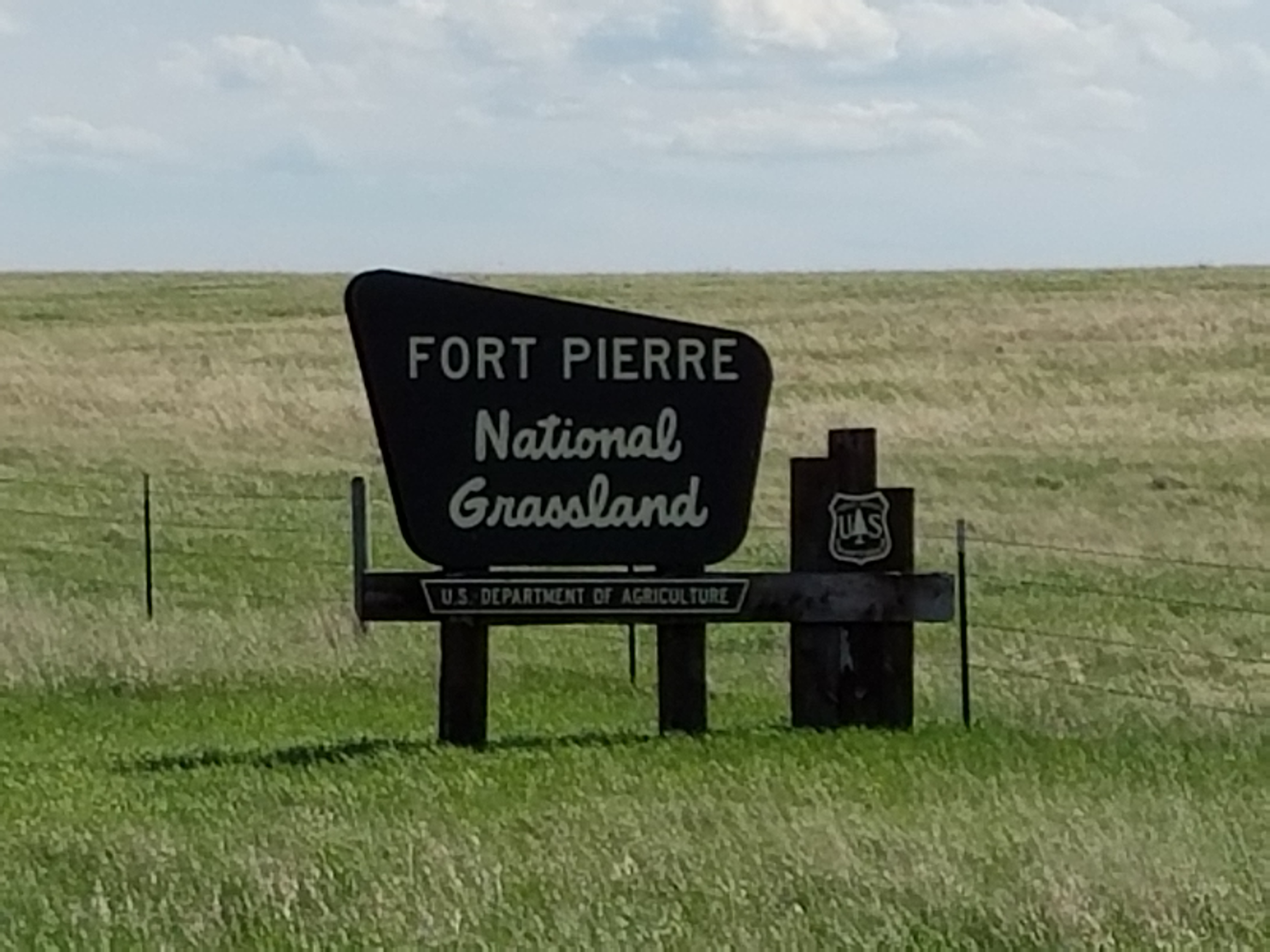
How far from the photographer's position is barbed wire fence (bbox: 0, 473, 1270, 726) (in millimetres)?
15305

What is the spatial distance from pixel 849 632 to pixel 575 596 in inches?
51.2

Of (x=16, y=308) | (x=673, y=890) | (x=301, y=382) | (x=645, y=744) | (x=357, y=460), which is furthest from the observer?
(x=16, y=308)

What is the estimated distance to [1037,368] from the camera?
1783 inches

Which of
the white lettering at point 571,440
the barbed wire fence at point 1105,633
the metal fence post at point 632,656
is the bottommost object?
the barbed wire fence at point 1105,633

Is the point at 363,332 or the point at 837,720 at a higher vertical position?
the point at 363,332

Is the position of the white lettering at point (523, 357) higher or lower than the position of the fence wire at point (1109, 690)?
higher

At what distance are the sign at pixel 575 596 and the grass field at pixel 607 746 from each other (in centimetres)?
60

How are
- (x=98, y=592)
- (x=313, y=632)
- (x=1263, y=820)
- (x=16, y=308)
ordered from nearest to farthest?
(x=1263, y=820) → (x=313, y=632) → (x=98, y=592) → (x=16, y=308)

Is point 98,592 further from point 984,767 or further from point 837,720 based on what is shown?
point 984,767

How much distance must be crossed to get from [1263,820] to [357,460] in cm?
2284

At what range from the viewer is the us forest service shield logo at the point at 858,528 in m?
11.9

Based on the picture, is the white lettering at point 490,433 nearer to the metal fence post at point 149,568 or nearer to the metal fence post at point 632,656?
the metal fence post at point 632,656

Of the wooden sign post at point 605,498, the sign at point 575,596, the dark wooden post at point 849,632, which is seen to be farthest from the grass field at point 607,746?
the sign at point 575,596

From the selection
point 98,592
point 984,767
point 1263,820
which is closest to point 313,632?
point 98,592
